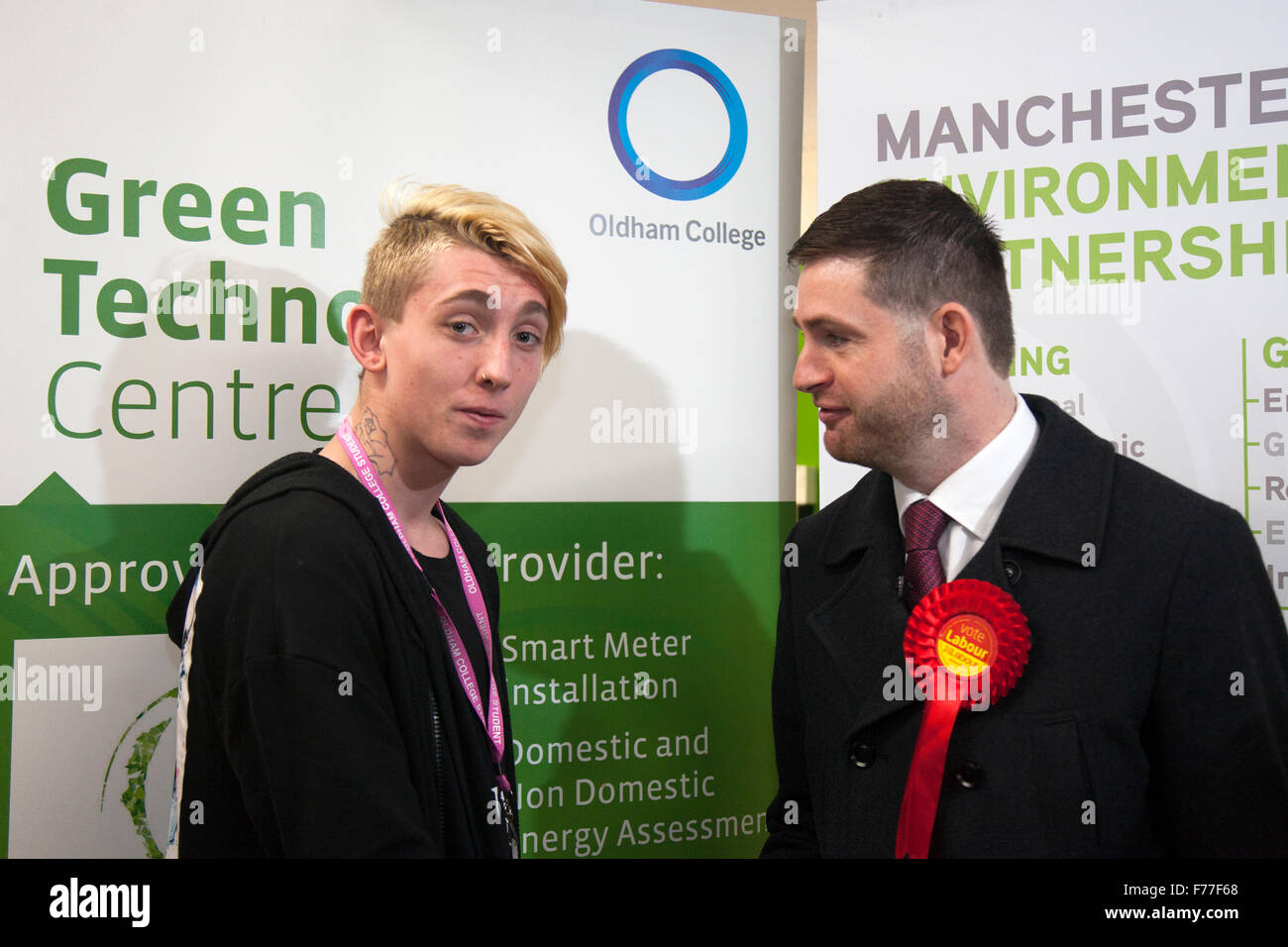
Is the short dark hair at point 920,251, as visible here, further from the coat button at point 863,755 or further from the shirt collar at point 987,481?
the coat button at point 863,755

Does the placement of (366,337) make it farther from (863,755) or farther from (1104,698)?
(1104,698)

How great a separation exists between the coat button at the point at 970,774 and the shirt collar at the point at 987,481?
14.3 inches

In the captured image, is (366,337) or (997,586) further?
(366,337)

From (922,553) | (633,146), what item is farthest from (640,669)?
(633,146)

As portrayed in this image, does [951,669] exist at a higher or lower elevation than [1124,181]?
lower

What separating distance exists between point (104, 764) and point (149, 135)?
1.23 metres

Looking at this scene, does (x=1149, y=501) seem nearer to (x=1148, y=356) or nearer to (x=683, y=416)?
(x=1148, y=356)

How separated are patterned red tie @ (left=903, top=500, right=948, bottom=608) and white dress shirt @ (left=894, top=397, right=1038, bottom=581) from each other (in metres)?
0.01

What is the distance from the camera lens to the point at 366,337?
1859 mm

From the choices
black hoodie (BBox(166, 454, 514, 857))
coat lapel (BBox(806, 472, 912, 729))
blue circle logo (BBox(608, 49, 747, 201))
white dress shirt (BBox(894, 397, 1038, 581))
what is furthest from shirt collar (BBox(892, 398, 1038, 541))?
blue circle logo (BBox(608, 49, 747, 201))

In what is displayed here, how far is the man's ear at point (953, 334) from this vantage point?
1.77m

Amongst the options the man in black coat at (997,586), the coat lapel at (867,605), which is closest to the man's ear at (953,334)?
the man in black coat at (997,586)

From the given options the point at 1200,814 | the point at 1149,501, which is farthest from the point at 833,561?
the point at 1200,814

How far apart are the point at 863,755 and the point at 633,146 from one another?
1.42 metres
